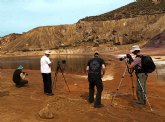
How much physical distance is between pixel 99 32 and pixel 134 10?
27.0 meters

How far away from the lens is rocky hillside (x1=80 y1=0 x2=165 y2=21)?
163 meters

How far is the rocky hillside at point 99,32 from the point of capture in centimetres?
14138

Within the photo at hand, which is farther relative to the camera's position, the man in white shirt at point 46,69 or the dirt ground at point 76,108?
the man in white shirt at point 46,69

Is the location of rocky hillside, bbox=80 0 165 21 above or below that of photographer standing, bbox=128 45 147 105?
above

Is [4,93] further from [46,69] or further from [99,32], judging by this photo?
[99,32]

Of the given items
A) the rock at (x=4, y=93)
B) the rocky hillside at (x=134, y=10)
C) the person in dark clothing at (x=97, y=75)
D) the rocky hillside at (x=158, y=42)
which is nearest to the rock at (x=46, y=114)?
the person in dark clothing at (x=97, y=75)

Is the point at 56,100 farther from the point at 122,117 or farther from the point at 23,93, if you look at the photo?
the point at 122,117

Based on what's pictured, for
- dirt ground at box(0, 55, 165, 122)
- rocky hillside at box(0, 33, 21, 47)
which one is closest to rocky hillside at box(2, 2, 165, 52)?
rocky hillside at box(0, 33, 21, 47)

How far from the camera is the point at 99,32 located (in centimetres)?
15962

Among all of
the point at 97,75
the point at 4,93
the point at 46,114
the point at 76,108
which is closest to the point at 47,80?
the point at 4,93

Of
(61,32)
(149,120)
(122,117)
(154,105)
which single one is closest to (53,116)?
(122,117)

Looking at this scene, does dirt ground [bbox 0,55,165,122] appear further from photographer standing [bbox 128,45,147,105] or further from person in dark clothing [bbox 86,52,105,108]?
photographer standing [bbox 128,45,147,105]

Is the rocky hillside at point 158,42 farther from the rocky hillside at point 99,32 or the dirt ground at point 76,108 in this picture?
the dirt ground at point 76,108

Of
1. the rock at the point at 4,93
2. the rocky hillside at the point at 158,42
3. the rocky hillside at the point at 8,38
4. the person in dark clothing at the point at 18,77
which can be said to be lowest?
the rock at the point at 4,93
